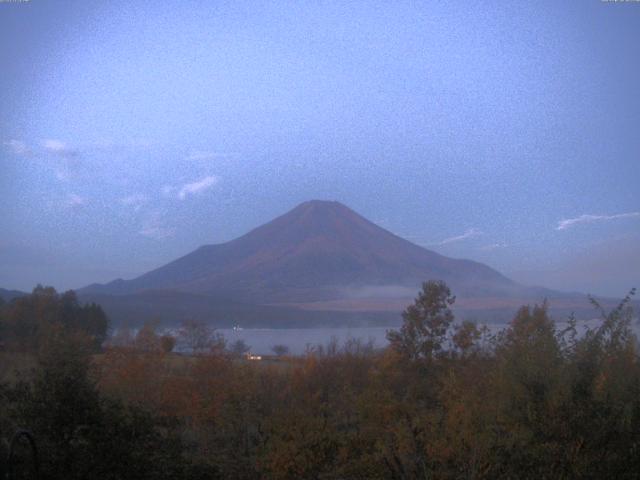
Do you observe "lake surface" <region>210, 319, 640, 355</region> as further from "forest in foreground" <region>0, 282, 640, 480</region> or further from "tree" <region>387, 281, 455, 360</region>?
"forest in foreground" <region>0, 282, 640, 480</region>

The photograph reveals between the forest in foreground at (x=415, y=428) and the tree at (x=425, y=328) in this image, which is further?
the tree at (x=425, y=328)

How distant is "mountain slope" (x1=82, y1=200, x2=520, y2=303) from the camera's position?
10200cm

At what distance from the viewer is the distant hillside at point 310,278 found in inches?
3430

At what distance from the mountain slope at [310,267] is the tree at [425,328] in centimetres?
6716

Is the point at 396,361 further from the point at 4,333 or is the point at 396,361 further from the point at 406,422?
the point at 4,333

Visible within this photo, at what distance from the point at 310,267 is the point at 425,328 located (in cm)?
8083

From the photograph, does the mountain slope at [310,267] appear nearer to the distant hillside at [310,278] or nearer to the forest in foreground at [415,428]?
the distant hillside at [310,278]

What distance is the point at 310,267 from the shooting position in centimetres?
10950

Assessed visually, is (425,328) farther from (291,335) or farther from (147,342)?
(291,335)

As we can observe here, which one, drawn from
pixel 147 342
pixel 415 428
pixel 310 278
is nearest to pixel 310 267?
pixel 310 278

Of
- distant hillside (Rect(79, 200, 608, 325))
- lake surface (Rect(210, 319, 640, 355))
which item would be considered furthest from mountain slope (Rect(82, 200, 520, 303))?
lake surface (Rect(210, 319, 640, 355))

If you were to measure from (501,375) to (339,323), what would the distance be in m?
71.9

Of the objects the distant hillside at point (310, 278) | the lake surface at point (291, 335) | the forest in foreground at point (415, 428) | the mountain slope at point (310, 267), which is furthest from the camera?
the mountain slope at point (310, 267)

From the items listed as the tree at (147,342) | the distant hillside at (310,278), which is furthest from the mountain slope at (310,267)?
the tree at (147,342)
